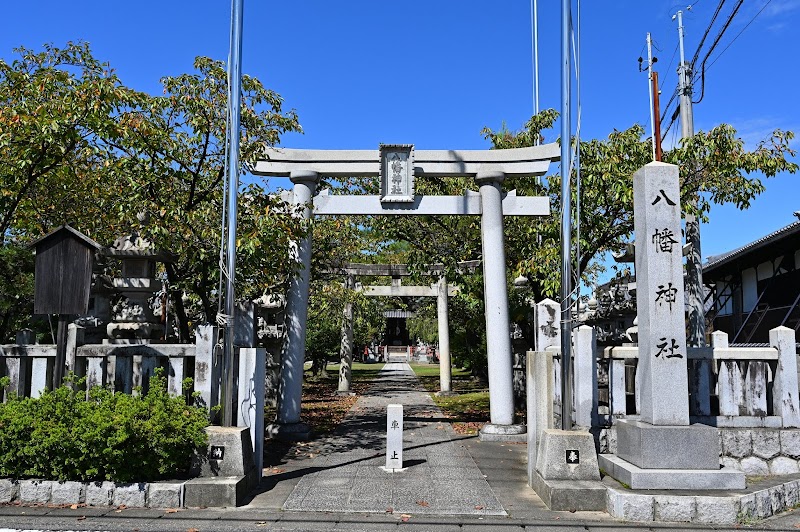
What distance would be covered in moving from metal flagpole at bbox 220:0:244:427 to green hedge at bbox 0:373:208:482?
0.55 metres

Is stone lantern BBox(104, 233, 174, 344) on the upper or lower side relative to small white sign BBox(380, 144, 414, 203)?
lower

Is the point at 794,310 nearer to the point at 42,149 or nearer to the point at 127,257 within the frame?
the point at 127,257

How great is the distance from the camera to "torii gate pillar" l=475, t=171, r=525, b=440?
12.5 metres

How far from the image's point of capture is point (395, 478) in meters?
9.09

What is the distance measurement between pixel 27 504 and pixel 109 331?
3582 mm

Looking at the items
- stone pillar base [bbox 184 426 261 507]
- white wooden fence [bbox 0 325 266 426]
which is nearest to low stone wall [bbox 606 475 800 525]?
stone pillar base [bbox 184 426 261 507]

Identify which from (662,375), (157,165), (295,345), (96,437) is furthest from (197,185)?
(662,375)

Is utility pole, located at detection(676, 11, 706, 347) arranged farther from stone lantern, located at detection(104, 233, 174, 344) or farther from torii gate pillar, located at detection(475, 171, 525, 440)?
stone lantern, located at detection(104, 233, 174, 344)

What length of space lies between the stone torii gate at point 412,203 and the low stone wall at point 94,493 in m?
4.94

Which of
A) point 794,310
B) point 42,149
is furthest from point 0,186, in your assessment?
point 794,310

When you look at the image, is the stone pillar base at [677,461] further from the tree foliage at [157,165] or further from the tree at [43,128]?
the tree at [43,128]

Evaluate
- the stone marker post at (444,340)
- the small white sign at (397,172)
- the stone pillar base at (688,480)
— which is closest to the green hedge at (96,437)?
the stone pillar base at (688,480)

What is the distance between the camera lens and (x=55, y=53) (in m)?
14.4

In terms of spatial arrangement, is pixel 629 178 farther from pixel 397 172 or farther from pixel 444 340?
pixel 444 340
